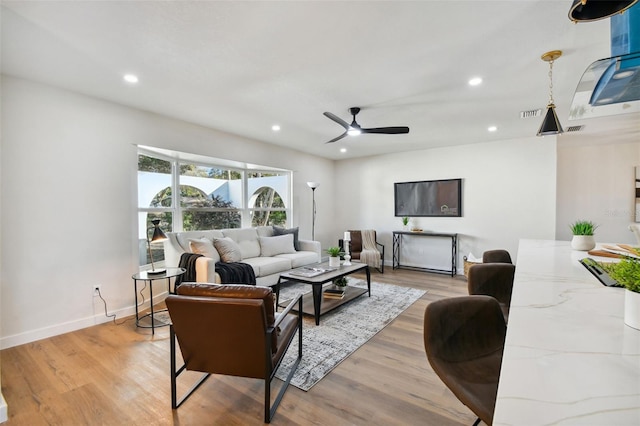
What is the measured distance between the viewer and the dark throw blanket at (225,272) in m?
3.53

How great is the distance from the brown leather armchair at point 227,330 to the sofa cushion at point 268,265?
7.20 ft

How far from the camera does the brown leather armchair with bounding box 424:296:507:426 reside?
1224mm

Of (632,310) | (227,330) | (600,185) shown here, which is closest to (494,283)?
(632,310)

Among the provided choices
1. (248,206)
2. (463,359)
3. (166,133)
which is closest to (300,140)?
(248,206)

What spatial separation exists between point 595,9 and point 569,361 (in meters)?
1.33

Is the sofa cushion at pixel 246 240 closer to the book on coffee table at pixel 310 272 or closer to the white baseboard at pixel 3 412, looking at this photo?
the book on coffee table at pixel 310 272

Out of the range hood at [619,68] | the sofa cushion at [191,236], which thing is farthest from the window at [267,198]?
the range hood at [619,68]

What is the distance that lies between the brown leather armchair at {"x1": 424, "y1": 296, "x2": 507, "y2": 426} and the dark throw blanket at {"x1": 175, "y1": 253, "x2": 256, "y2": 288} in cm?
282

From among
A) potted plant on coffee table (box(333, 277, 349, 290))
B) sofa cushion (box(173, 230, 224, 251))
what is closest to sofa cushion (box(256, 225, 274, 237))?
sofa cushion (box(173, 230, 224, 251))

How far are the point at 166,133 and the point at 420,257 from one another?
5.15 metres

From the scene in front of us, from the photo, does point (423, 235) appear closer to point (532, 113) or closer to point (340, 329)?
point (532, 113)

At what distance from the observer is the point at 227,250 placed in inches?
159

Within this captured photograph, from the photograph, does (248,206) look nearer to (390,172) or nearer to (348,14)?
(390,172)

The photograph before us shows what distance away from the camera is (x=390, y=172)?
6418 millimetres
